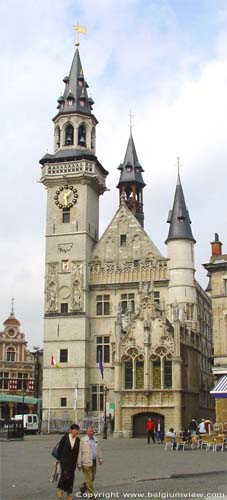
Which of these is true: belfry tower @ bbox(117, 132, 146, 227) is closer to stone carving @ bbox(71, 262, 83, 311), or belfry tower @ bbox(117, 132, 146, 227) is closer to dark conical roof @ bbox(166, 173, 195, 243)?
dark conical roof @ bbox(166, 173, 195, 243)

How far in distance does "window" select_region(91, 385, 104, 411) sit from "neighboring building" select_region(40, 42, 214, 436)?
83mm

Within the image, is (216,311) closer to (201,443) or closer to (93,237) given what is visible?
(201,443)

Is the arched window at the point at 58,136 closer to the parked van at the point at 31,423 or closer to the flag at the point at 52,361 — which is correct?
the flag at the point at 52,361

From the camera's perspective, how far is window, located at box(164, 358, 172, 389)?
154 feet

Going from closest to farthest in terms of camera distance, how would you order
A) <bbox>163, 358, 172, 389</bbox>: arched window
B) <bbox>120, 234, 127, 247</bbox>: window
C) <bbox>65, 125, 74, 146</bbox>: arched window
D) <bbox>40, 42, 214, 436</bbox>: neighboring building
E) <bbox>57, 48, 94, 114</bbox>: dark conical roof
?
<bbox>163, 358, 172, 389</bbox>: arched window, <bbox>40, 42, 214, 436</bbox>: neighboring building, <bbox>120, 234, 127, 247</bbox>: window, <bbox>65, 125, 74, 146</bbox>: arched window, <bbox>57, 48, 94, 114</bbox>: dark conical roof

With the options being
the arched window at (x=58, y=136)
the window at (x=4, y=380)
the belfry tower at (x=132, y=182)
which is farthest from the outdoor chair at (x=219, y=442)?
the window at (x=4, y=380)

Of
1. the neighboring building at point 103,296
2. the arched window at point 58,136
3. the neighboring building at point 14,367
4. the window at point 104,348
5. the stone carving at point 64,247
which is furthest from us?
the neighboring building at point 14,367

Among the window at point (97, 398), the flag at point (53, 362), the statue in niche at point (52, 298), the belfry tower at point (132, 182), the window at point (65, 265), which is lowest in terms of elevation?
the window at point (97, 398)

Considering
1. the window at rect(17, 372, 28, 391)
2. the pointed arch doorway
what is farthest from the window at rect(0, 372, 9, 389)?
the pointed arch doorway

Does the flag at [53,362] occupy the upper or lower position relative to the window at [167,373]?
upper

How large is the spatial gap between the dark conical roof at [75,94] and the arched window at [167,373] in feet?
88.5

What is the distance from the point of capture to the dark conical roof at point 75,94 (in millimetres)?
62906

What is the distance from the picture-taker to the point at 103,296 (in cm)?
5712

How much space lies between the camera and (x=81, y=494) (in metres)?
13.5
